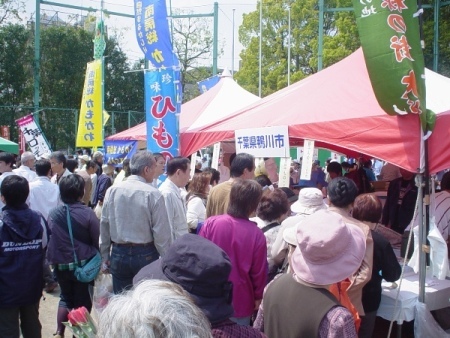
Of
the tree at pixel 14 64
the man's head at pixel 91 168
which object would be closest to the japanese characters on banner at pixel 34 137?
the man's head at pixel 91 168

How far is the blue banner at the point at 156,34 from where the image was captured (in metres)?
6.29

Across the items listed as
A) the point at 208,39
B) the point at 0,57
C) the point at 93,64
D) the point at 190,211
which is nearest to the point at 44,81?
the point at 0,57

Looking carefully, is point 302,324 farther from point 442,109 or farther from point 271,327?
point 442,109

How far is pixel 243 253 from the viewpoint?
317cm

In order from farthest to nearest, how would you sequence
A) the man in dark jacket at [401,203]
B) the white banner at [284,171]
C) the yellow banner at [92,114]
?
1. the yellow banner at [92,114]
2. the man in dark jacket at [401,203]
3. the white banner at [284,171]

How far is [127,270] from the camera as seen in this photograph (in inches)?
149

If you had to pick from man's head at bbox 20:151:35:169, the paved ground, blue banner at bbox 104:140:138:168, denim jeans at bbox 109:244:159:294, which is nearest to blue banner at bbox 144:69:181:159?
man's head at bbox 20:151:35:169

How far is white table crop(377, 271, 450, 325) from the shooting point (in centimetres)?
360

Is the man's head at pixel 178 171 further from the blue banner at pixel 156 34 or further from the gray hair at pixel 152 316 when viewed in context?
the gray hair at pixel 152 316

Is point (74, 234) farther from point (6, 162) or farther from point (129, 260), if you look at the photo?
point (6, 162)

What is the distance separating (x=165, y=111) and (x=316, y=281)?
4.56m

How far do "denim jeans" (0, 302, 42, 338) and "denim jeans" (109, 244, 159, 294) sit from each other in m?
0.65

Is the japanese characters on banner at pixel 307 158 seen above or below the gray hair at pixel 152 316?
above

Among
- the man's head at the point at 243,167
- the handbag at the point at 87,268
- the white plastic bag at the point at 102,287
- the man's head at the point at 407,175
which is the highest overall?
the man's head at the point at 243,167
